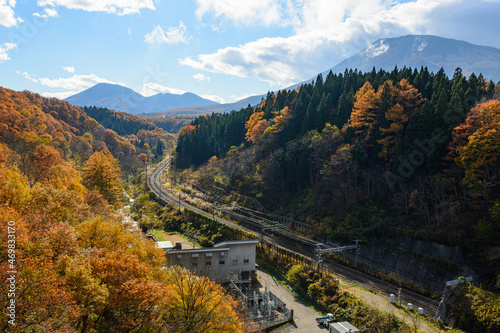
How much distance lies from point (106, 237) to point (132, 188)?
46.1 m

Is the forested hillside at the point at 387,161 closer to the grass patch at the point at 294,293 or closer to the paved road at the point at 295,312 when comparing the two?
the grass patch at the point at 294,293

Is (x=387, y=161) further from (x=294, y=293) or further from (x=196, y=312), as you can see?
(x=196, y=312)

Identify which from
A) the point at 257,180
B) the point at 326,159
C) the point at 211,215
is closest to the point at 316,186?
the point at 326,159

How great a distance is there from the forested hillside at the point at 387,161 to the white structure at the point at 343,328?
9.78m

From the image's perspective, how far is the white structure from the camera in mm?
15822

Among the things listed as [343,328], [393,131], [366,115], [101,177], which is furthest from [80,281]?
[366,115]

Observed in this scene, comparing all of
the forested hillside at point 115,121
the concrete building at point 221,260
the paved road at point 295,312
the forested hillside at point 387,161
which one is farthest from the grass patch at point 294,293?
the forested hillside at point 115,121

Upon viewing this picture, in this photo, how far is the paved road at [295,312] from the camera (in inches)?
707

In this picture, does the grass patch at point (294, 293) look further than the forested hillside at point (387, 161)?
No

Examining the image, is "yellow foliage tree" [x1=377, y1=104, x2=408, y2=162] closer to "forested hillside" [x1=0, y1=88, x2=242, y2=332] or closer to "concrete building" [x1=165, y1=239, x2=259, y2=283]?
"concrete building" [x1=165, y1=239, x2=259, y2=283]

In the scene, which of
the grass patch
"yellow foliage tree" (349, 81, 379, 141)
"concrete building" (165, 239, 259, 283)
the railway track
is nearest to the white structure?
the grass patch

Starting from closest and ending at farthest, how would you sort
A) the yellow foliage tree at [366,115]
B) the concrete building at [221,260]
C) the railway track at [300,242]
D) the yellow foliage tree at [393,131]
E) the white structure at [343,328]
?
1. the white structure at [343,328]
2. the railway track at [300,242]
3. the concrete building at [221,260]
4. the yellow foliage tree at [393,131]
5. the yellow foliage tree at [366,115]

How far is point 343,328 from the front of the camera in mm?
16078

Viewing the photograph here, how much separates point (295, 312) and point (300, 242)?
33.8 ft
